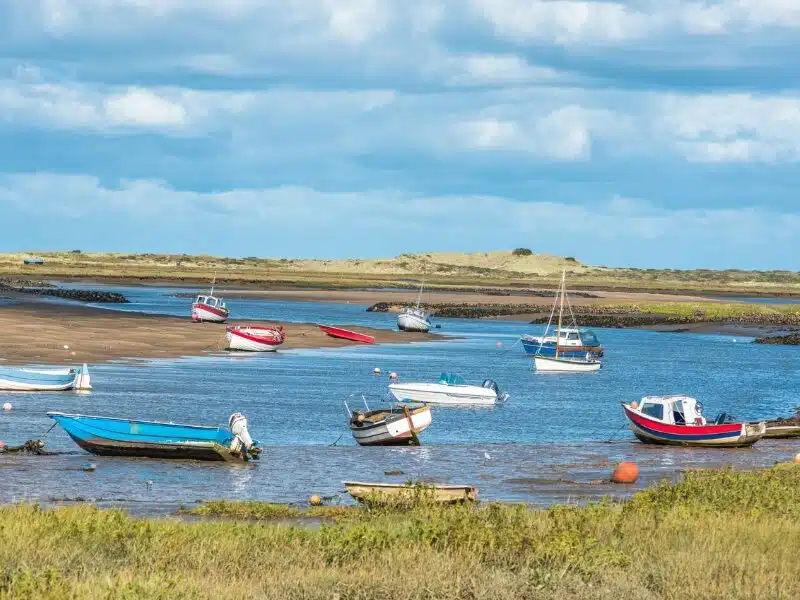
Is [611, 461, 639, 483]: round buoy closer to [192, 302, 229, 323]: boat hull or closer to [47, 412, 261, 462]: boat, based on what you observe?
[47, 412, 261, 462]: boat

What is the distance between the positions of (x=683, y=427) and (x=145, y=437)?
17274mm

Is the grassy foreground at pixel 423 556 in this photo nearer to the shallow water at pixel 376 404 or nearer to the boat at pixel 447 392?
the shallow water at pixel 376 404

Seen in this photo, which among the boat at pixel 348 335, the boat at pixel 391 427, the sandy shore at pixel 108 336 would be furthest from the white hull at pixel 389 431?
the boat at pixel 348 335

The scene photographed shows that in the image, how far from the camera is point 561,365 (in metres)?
72.8

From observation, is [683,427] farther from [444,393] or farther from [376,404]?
[376,404]

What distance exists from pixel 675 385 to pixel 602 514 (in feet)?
142

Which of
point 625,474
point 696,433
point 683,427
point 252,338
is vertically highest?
point 683,427

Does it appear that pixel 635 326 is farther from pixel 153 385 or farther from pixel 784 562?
pixel 784 562

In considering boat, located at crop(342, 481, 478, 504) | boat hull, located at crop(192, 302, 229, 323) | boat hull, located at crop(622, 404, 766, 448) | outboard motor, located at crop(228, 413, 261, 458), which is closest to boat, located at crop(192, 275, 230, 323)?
boat hull, located at crop(192, 302, 229, 323)

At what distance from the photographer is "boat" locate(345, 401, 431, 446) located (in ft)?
125

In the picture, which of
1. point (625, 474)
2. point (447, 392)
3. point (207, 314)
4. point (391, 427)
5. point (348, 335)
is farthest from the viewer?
point (207, 314)

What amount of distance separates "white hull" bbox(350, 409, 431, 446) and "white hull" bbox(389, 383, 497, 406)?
10098mm

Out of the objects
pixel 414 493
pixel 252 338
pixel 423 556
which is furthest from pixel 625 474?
pixel 252 338

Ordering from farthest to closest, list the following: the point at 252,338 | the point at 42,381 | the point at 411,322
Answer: the point at 411,322 < the point at 252,338 < the point at 42,381
